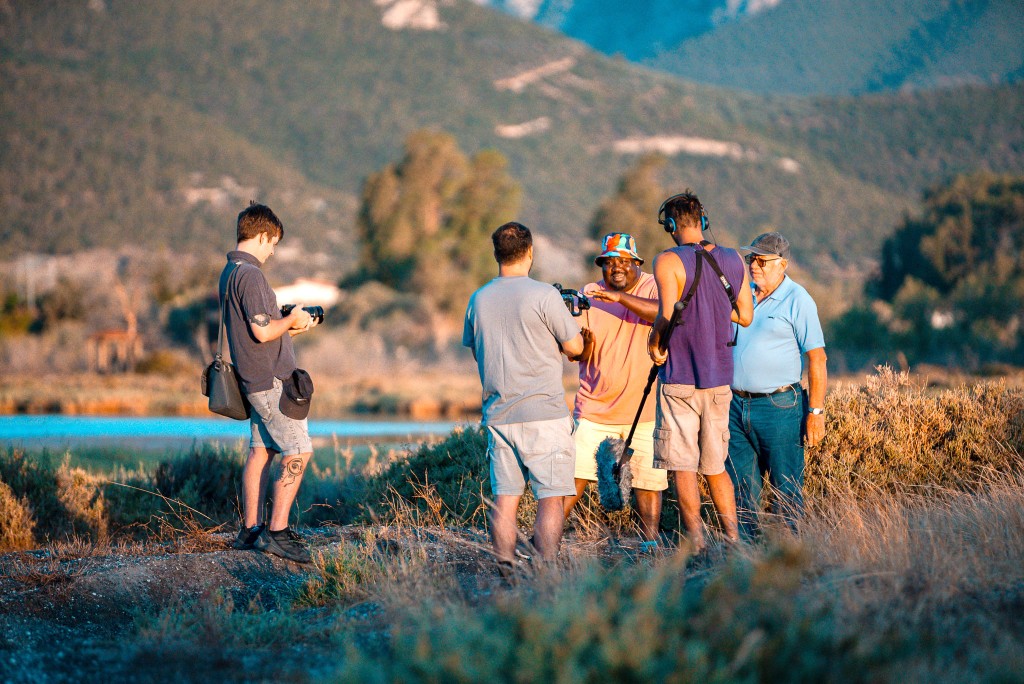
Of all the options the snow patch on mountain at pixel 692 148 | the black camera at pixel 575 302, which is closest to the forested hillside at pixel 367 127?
the snow patch on mountain at pixel 692 148

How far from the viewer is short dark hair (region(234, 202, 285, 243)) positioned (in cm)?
643

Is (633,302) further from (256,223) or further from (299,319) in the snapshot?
(256,223)

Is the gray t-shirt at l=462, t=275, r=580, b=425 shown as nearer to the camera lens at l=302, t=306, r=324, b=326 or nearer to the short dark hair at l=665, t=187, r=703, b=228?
the short dark hair at l=665, t=187, r=703, b=228

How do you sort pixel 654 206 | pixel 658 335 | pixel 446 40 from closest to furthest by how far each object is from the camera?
pixel 658 335
pixel 654 206
pixel 446 40

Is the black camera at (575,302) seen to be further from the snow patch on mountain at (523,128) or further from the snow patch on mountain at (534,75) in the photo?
the snow patch on mountain at (534,75)

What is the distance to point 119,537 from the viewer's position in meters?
8.91

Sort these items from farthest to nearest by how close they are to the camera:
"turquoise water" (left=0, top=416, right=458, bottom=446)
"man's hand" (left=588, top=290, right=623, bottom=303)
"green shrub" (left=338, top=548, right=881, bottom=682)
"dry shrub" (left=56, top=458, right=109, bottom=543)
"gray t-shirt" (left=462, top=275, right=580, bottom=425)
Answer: "turquoise water" (left=0, top=416, right=458, bottom=446) < "dry shrub" (left=56, top=458, right=109, bottom=543) < "man's hand" (left=588, top=290, right=623, bottom=303) < "gray t-shirt" (left=462, top=275, right=580, bottom=425) < "green shrub" (left=338, top=548, right=881, bottom=682)

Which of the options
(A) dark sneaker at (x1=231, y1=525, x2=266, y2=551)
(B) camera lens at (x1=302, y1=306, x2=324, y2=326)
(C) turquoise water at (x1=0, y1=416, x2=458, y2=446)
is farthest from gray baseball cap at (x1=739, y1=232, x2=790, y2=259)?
(C) turquoise water at (x1=0, y1=416, x2=458, y2=446)

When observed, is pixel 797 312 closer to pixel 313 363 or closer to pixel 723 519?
pixel 723 519

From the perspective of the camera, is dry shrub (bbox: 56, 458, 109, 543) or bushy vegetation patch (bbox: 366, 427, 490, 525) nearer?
bushy vegetation patch (bbox: 366, 427, 490, 525)

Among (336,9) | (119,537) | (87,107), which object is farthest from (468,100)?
(119,537)

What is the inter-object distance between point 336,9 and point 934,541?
5411 inches

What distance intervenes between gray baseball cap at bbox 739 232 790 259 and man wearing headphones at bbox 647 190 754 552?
0.67m

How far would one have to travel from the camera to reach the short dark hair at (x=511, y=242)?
564 centimetres
